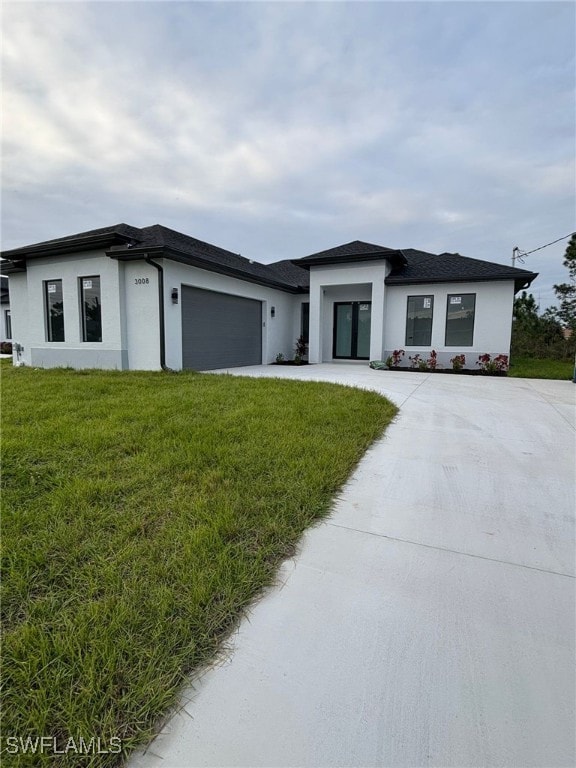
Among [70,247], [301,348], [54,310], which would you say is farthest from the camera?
[301,348]

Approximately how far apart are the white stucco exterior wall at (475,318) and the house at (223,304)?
3cm

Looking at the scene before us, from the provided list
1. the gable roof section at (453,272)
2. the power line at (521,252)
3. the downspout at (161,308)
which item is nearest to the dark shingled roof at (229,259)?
the gable roof section at (453,272)

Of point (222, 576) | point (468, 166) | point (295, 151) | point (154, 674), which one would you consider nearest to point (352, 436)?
point (222, 576)

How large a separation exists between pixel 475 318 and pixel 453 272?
1661 mm

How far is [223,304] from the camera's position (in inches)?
445

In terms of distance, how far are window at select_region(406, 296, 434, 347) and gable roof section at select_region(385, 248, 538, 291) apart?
2.20 feet

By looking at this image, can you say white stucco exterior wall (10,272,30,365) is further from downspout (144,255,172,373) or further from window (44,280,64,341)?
downspout (144,255,172,373)

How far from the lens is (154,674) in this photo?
138 centimetres

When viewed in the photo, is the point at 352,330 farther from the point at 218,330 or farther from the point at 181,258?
the point at 181,258

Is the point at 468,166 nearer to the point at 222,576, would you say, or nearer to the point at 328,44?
the point at 328,44

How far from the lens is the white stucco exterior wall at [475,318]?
37.5 feet

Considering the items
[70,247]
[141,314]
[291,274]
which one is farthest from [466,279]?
[70,247]

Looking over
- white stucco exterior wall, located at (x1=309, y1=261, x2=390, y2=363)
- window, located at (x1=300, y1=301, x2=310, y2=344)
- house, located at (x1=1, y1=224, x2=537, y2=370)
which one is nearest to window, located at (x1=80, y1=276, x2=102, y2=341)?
house, located at (x1=1, y1=224, x2=537, y2=370)

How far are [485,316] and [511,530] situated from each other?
10.7 meters
